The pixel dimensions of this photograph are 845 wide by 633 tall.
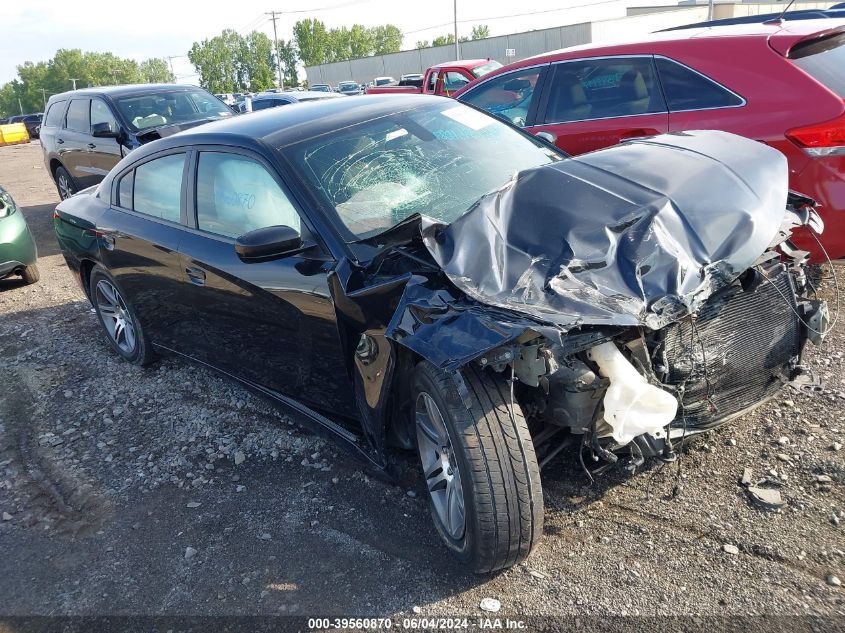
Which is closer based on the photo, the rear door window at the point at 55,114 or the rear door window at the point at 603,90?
the rear door window at the point at 603,90

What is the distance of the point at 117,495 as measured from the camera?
3.73 m

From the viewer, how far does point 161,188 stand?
14.7 ft

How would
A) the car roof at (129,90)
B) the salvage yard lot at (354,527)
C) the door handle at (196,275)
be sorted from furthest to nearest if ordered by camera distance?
the car roof at (129,90)
the door handle at (196,275)
the salvage yard lot at (354,527)

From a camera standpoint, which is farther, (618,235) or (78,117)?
(78,117)

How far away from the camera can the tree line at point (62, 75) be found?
136 m

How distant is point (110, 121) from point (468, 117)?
274 inches

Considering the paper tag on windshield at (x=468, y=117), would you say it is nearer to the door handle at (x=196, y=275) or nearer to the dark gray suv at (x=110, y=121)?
the door handle at (x=196, y=275)

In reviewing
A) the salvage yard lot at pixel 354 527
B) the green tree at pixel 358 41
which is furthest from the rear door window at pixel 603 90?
the green tree at pixel 358 41

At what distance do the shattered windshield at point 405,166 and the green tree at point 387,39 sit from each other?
131m

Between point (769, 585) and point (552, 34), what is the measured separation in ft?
176

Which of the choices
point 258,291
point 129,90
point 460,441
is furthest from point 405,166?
point 129,90

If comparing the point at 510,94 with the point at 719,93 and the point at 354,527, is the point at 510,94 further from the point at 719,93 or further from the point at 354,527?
the point at 354,527

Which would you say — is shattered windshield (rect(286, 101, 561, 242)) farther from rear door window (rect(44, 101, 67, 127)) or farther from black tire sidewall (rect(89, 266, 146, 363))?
rear door window (rect(44, 101, 67, 127))

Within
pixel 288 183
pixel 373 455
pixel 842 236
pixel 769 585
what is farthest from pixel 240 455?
pixel 842 236
